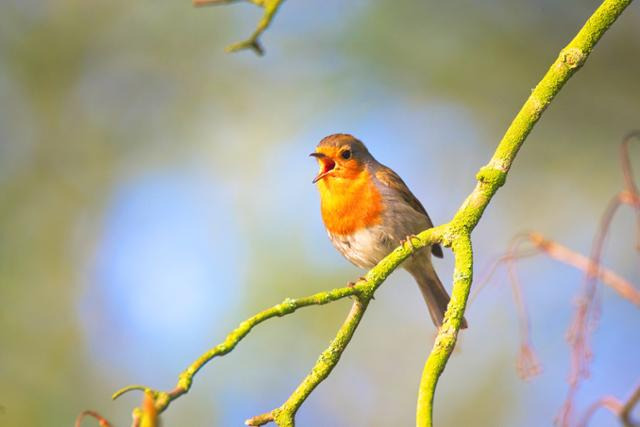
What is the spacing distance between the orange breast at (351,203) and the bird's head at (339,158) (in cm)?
4

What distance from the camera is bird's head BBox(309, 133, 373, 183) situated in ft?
14.6

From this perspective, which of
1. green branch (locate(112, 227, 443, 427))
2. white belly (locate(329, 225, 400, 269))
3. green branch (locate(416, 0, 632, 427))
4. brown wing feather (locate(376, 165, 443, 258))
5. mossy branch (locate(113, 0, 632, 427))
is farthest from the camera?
brown wing feather (locate(376, 165, 443, 258))

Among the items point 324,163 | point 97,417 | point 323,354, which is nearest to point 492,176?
point 323,354

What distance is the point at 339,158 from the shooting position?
4480 millimetres

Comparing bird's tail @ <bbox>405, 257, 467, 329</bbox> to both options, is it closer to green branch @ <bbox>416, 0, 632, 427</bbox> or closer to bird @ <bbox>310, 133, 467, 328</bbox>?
bird @ <bbox>310, 133, 467, 328</bbox>

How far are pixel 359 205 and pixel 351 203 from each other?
4 cm

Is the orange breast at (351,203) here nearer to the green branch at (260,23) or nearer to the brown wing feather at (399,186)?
the brown wing feather at (399,186)

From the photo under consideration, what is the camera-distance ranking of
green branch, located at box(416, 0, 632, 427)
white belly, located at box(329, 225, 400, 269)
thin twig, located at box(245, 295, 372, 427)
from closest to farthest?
thin twig, located at box(245, 295, 372, 427) → green branch, located at box(416, 0, 632, 427) → white belly, located at box(329, 225, 400, 269)

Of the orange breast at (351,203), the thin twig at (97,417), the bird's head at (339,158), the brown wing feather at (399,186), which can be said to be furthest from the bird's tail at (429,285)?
the thin twig at (97,417)

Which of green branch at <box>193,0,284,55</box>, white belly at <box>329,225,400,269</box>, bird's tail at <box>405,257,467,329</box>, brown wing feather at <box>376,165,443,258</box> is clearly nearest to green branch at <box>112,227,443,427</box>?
green branch at <box>193,0,284,55</box>

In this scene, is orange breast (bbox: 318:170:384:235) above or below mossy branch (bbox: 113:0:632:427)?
above

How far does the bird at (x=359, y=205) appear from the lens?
442 centimetres

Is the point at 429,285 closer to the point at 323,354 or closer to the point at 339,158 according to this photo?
the point at 339,158

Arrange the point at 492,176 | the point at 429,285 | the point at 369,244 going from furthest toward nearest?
1. the point at 429,285
2. the point at 369,244
3. the point at 492,176
